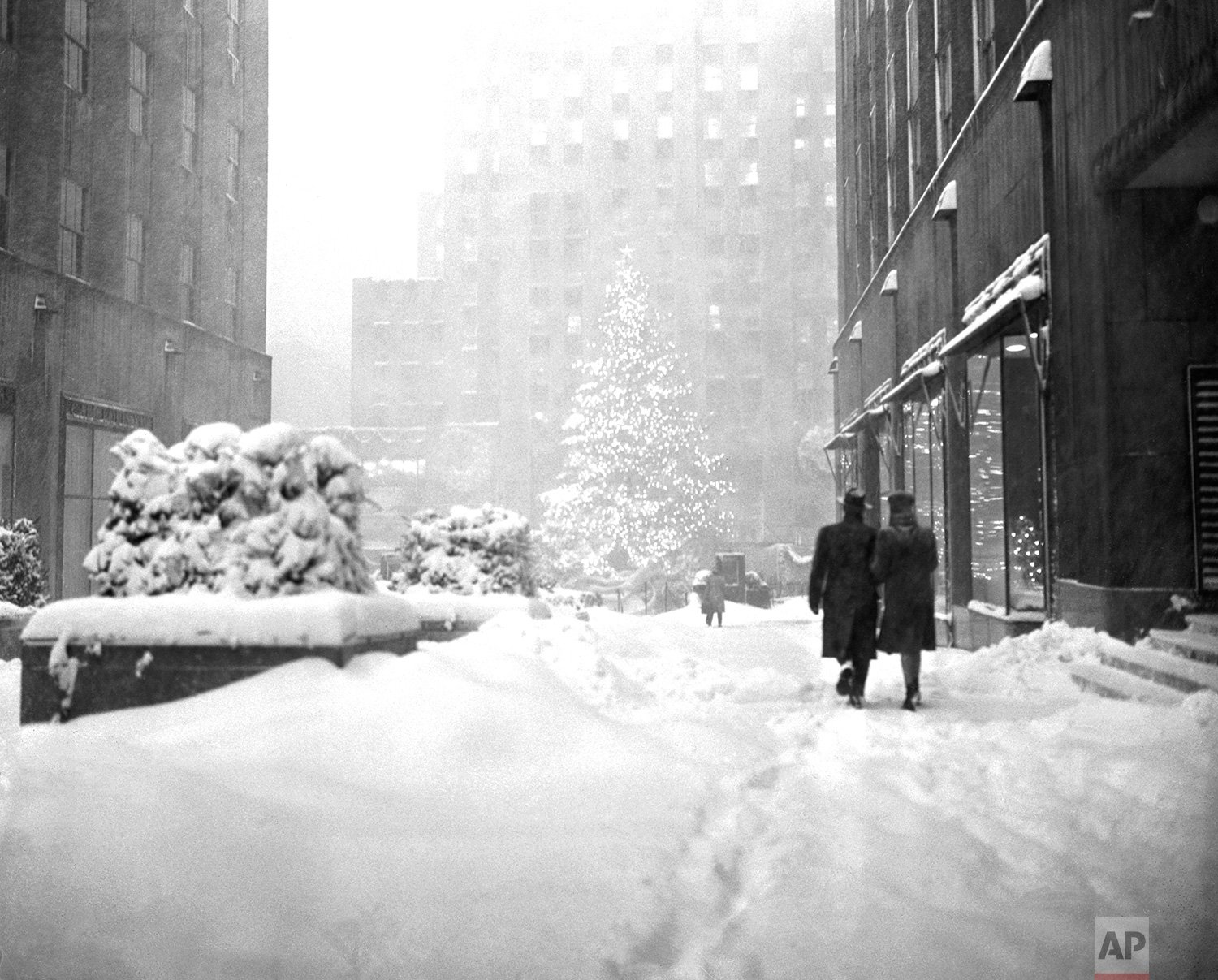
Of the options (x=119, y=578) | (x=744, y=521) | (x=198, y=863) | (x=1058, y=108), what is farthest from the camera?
(x=744, y=521)

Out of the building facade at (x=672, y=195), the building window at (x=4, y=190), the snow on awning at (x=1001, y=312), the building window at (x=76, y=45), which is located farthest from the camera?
the building facade at (x=672, y=195)

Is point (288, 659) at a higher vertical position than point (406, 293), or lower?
lower

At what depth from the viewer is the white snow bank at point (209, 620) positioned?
21.8 feet

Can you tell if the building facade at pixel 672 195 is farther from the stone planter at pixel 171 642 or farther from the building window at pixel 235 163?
the stone planter at pixel 171 642

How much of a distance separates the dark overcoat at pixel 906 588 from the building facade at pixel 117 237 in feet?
54.6

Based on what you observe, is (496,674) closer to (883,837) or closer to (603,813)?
(603,813)

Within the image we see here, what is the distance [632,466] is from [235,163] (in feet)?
75.7

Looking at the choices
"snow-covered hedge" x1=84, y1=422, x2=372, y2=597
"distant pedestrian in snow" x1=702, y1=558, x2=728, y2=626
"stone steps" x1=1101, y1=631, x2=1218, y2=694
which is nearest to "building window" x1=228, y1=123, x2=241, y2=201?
"distant pedestrian in snow" x1=702, y1=558, x2=728, y2=626

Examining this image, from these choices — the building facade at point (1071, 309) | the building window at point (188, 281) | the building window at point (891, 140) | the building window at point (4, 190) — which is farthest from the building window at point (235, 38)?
the building facade at point (1071, 309)

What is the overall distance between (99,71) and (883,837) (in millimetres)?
24808

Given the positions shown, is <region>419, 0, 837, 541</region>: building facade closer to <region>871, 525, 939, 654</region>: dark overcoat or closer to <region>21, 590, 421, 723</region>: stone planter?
<region>871, 525, 939, 654</region>: dark overcoat

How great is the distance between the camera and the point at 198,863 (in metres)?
4.24

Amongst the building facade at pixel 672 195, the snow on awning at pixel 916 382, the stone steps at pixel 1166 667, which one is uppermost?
the building facade at pixel 672 195

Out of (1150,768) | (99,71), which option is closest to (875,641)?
(1150,768)
